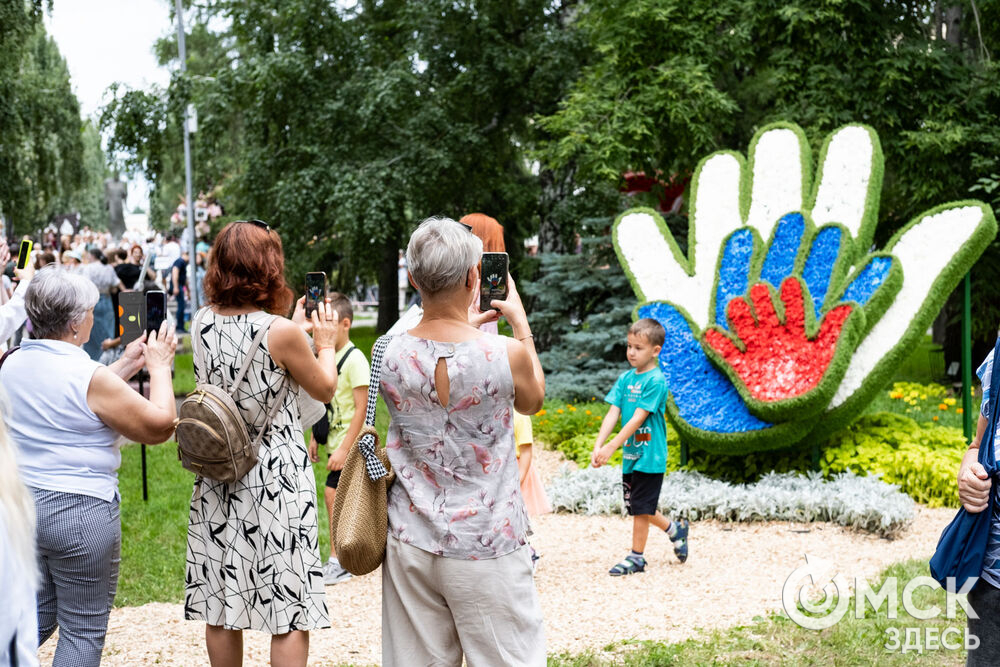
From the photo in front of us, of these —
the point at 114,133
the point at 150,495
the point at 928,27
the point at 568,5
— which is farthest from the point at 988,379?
the point at 114,133

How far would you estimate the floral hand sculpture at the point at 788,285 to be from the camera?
7.40 metres

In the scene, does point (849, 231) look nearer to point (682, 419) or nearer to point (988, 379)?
point (682, 419)

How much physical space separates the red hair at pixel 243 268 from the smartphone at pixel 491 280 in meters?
0.70

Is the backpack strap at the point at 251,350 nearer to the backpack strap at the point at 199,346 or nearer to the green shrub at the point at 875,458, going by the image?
the backpack strap at the point at 199,346

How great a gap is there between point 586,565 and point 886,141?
25.5ft

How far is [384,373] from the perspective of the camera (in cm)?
280

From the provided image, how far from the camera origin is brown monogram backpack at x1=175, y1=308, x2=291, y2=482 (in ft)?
10.6

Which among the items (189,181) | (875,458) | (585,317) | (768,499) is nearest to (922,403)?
(585,317)

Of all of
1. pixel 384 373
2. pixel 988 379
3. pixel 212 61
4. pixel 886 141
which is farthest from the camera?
pixel 212 61

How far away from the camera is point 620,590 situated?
547 centimetres

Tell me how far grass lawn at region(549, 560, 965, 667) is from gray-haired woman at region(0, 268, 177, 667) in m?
2.00

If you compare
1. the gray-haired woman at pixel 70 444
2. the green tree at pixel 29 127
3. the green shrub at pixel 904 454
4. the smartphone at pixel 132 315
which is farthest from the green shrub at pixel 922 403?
the green tree at pixel 29 127

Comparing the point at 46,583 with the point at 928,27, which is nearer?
the point at 46,583

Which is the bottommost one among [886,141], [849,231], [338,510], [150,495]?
[150,495]
